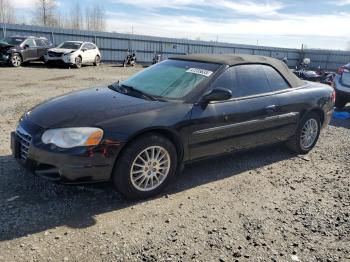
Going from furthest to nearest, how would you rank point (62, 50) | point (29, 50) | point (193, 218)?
point (62, 50) → point (29, 50) → point (193, 218)

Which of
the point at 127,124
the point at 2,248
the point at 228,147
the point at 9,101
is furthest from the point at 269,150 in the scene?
the point at 9,101

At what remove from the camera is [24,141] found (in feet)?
12.4

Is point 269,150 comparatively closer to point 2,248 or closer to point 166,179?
point 166,179

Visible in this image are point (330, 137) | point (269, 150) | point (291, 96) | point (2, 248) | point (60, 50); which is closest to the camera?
point (2, 248)

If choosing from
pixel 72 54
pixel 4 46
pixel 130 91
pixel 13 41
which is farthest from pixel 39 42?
pixel 130 91

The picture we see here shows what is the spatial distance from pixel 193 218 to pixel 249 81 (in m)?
2.22

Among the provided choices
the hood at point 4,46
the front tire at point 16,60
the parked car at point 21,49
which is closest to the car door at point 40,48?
the parked car at point 21,49

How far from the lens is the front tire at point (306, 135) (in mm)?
5672

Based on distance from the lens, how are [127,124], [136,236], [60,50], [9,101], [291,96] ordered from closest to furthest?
[136,236], [127,124], [291,96], [9,101], [60,50]

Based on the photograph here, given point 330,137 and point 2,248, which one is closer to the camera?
point 2,248

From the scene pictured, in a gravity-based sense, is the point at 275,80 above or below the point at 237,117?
above

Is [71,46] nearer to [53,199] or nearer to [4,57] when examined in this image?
[4,57]

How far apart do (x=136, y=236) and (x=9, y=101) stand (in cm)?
735

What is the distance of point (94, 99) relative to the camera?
14.0 feet
